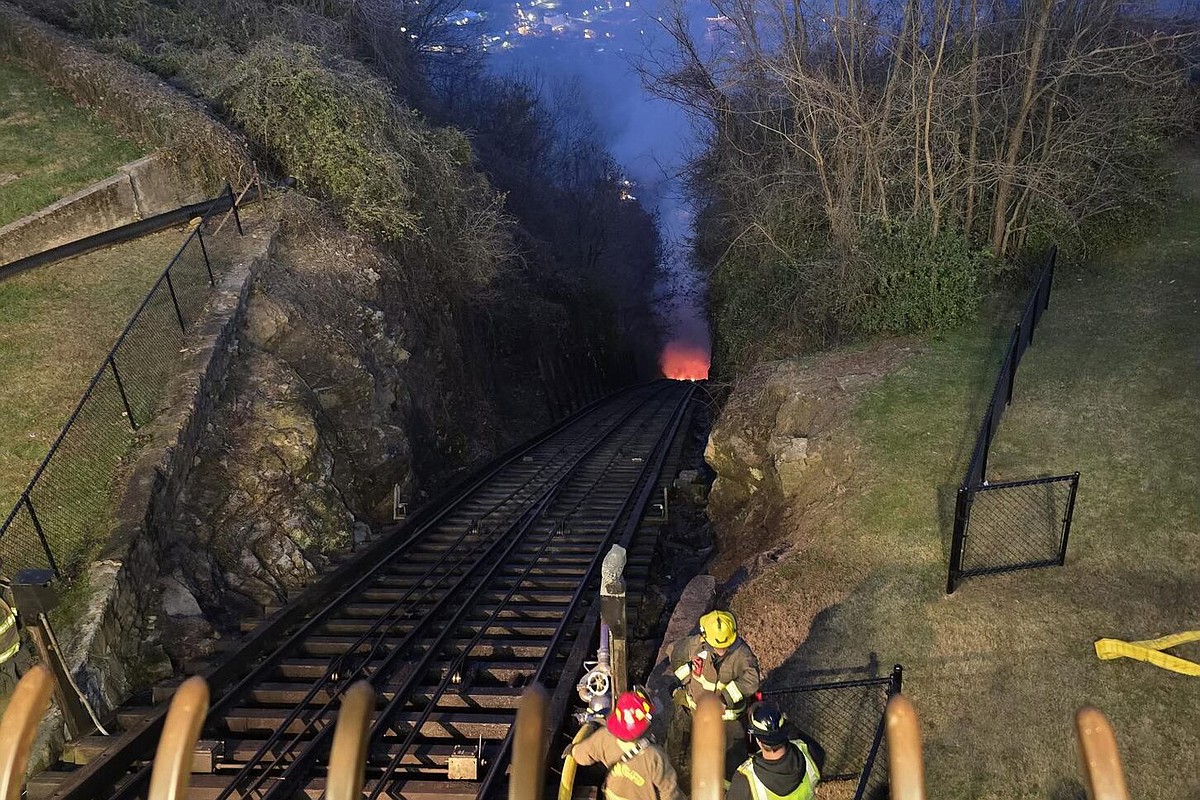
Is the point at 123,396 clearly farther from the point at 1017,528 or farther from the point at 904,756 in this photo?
the point at 1017,528

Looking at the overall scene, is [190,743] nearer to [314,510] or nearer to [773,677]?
[773,677]

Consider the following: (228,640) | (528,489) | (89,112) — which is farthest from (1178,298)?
(89,112)

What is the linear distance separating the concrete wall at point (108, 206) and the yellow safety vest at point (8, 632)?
8.38 metres

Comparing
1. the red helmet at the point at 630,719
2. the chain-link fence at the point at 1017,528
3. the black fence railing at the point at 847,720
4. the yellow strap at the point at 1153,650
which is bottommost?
the black fence railing at the point at 847,720

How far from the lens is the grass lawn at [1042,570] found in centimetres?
612

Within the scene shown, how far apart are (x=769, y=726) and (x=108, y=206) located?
1476 cm

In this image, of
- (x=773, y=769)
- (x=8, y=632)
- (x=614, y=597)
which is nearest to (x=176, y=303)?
(x=8, y=632)

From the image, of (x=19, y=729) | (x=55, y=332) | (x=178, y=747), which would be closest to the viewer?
(x=178, y=747)

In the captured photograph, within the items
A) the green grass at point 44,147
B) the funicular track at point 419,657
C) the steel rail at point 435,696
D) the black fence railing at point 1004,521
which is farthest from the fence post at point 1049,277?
the green grass at point 44,147

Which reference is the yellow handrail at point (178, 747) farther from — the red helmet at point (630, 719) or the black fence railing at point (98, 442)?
the black fence railing at point (98, 442)

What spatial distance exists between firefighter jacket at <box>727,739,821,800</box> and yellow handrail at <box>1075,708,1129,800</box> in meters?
2.36

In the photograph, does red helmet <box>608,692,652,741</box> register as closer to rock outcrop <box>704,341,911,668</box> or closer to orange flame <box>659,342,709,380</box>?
rock outcrop <box>704,341,911,668</box>

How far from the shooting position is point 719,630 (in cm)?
581

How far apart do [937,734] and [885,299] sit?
9381 mm
